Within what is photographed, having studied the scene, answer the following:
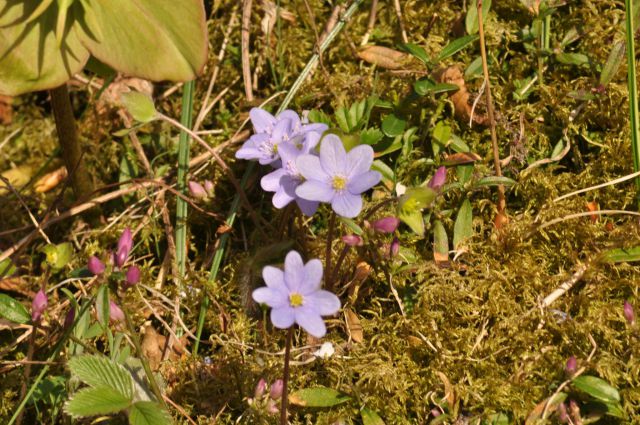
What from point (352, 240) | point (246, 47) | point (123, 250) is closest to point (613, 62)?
point (352, 240)

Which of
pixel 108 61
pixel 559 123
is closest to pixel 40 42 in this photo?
pixel 108 61

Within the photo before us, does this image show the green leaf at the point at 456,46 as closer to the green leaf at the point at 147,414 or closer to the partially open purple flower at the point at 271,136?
the partially open purple flower at the point at 271,136

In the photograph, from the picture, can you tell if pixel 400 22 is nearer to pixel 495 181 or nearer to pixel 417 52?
pixel 417 52

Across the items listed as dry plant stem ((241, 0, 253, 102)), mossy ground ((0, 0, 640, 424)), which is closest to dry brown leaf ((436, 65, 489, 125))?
mossy ground ((0, 0, 640, 424))

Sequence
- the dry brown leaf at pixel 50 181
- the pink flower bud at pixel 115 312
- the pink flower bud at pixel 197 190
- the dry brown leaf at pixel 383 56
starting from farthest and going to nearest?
1. the dry brown leaf at pixel 50 181
2. the dry brown leaf at pixel 383 56
3. the pink flower bud at pixel 197 190
4. the pink flower bud at pixel 115 312

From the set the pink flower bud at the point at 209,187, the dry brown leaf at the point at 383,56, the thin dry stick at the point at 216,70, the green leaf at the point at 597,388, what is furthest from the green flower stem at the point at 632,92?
the thin dry stick at the point at 216,70

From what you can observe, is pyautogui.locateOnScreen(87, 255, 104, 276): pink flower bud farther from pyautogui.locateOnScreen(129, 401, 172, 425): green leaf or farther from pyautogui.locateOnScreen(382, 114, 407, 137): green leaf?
pyautogui.locateOnScreen(382, 114, 407, 137): green leaf
